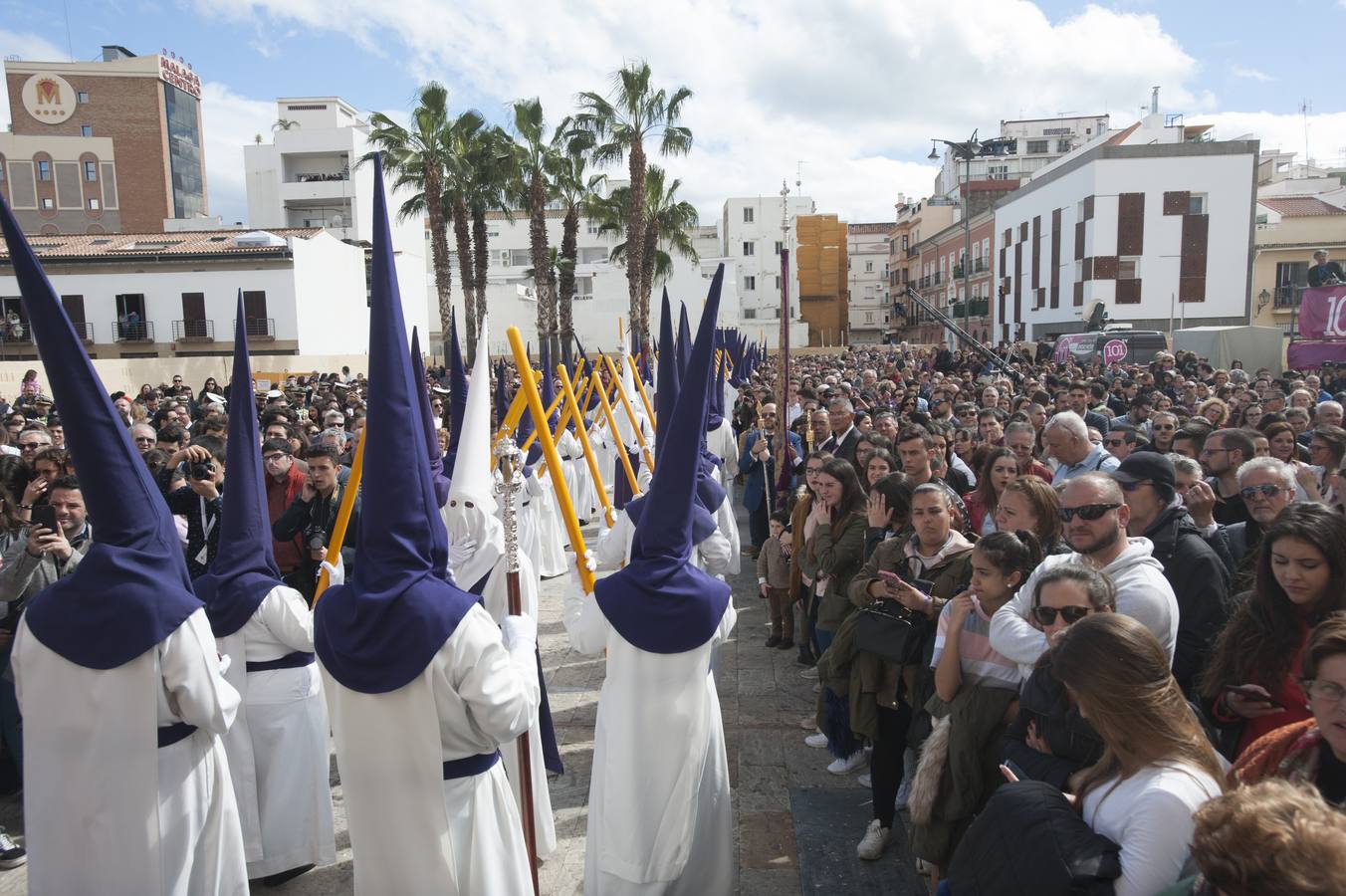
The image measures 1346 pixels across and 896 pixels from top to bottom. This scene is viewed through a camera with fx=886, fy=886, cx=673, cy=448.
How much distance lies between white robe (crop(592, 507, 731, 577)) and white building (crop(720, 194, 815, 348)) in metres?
46.9

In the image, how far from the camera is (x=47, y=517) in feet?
13.8

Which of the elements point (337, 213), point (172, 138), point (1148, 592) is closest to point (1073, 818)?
point (1148, 592)

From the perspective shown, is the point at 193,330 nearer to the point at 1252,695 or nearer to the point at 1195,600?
the point at 1195,600

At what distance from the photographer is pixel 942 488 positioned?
396 centimetres

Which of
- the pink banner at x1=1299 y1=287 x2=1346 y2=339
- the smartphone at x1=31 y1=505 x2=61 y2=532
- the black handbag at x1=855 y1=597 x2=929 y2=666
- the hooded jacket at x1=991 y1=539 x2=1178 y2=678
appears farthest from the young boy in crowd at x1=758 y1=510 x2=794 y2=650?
the pink banner at x1=1299 y1=287 x2=1346 y2=339

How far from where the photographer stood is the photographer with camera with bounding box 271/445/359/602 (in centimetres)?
Result: 519

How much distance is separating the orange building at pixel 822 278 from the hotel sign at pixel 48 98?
45950mm

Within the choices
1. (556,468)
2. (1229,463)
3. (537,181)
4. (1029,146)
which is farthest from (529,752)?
(1029,146)

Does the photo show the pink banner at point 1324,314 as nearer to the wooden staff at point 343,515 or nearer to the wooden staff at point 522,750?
the wooden staff at point 522,750

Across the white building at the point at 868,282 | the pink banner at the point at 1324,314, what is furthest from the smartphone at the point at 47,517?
the white building at the point at 868,282

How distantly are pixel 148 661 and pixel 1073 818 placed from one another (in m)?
2.75

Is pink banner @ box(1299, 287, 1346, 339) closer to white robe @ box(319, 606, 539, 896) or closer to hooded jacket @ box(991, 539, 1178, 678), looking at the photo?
hooded jacket @ box(991, 539, 1178, 678)

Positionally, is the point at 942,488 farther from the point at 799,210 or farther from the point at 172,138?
the point at 172,138

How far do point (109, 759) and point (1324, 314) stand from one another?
55.6 feet
